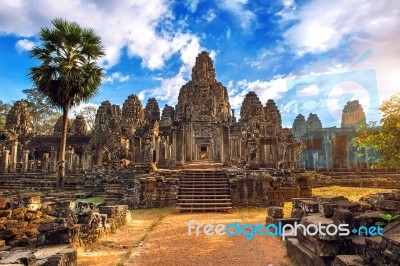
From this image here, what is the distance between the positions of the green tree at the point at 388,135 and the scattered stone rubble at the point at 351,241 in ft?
2.29

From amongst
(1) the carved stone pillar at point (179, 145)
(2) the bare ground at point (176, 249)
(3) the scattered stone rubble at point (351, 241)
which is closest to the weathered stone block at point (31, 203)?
(2) the bare ground at point (176, 249)

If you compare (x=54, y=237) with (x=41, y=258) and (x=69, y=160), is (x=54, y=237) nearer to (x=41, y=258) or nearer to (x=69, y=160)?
(x=41, y=258)

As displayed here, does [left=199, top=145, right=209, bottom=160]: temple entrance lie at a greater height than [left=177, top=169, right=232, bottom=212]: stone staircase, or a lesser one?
greater

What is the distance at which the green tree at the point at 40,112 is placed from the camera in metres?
46.5

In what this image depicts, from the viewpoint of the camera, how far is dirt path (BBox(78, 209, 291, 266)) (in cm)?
569

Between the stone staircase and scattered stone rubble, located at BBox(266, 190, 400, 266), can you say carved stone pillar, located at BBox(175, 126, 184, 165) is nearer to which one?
the stone staircase

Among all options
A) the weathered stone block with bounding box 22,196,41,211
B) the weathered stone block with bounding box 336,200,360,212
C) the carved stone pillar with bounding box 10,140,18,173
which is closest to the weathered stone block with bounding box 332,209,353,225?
the weathered stone block with bounding box 336,200,360,212

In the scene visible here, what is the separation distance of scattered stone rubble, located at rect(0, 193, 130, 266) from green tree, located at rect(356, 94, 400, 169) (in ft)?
20.8

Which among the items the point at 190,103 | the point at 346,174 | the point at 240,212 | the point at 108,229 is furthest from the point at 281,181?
the point at 190,103

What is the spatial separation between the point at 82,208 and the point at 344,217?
7.72 meters

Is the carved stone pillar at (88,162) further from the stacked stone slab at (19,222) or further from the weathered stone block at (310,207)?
the weathered stone block at (310,207)

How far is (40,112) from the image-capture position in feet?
156

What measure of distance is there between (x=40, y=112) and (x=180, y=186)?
142ft

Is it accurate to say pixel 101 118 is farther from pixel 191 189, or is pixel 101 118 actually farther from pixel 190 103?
pixel 191 189
